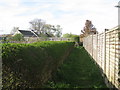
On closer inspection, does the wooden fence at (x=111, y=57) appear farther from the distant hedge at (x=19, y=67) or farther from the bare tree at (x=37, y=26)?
the bare tree at (x=37, y=26)

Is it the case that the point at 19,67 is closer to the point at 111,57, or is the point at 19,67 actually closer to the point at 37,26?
the point at 111,57

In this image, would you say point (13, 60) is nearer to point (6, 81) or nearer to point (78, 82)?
point (6, 81)

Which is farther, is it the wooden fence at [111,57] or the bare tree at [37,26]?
the bare tree at [37,26]

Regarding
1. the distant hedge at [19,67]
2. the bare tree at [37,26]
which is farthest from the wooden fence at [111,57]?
the bare tree at [37,26]

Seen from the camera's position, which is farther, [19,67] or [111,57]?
[111,57]

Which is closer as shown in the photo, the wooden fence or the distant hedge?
the distant hedge

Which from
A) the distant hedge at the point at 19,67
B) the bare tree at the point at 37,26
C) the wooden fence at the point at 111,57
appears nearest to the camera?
the distant hedge at the point at 19,67

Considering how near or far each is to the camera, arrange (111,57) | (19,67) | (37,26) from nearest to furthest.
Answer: (19,67) < (111,57) < (37,26)

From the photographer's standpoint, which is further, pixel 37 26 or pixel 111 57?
pixel 37 26

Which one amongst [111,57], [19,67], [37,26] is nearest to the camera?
[19,67]

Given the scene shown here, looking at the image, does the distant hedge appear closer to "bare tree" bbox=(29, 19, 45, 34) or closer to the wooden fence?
the wooden fence

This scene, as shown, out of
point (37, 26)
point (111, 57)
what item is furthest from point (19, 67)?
point (37, 26)

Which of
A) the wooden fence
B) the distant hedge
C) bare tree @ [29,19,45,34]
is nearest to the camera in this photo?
the distant hedge

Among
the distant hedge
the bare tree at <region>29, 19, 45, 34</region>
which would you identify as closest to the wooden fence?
the distant hedge
